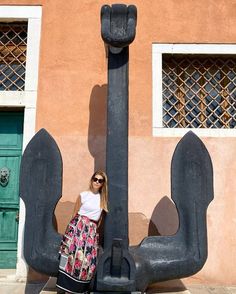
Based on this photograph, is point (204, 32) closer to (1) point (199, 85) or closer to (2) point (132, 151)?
(1) point (199, 85)

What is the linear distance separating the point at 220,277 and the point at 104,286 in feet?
4.63

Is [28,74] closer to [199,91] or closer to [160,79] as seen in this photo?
[160,79]

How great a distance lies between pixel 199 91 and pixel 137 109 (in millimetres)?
703

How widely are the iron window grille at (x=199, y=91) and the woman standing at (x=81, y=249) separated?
1430mm

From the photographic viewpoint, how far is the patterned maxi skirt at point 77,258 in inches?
84.1

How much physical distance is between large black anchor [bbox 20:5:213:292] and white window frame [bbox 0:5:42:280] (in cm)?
80

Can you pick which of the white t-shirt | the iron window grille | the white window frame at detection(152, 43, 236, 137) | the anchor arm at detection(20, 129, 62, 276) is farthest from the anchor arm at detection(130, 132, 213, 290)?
the iron window grille

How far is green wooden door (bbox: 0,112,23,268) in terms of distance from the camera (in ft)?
10.6

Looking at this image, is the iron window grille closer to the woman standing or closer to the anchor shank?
the anchor shank

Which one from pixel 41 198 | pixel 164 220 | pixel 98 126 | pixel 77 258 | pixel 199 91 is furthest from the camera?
pixel 199 91

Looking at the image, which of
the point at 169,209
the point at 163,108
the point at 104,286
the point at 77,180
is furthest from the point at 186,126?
the point at 104,286

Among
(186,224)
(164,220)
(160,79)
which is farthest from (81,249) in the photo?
(160,79)

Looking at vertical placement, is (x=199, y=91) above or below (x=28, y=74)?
below

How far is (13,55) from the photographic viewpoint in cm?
346
